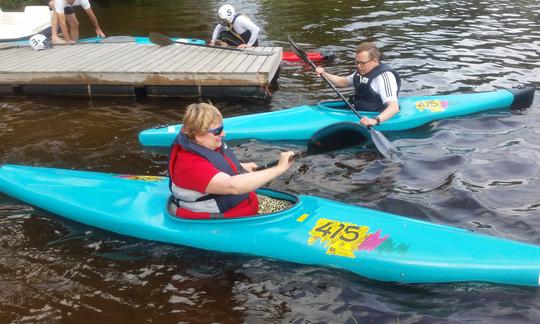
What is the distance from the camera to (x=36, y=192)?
4.73 m

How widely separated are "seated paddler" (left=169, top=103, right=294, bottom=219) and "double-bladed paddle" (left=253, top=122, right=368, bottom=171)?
200 centimetres

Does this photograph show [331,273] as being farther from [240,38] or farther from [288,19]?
[288,19]

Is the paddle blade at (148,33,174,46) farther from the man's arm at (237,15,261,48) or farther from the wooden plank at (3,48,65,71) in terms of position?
the wooden plank at (3,48,65,71)

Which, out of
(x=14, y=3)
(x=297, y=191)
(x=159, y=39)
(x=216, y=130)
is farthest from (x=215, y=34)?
(x=14, y=3)

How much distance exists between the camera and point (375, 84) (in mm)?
6113

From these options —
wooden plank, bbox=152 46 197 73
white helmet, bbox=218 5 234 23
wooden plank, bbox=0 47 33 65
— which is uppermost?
white helmet, bbox=218 5 234 23

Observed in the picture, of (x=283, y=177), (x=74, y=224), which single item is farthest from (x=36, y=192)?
(x=283, y=177)

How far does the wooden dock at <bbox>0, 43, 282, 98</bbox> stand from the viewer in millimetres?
7441

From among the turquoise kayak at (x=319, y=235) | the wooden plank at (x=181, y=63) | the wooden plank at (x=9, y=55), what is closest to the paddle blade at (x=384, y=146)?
the turquoise kayak at (x=319, y=235)

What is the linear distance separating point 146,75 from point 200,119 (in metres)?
4.28

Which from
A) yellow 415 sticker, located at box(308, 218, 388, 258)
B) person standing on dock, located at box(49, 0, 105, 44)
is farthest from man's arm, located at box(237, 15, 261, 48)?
yellow 415 sticker, located at box(308, 218, 388, 258)

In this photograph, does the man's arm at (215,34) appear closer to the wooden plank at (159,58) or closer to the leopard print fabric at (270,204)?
the wooden plank at (159,58)

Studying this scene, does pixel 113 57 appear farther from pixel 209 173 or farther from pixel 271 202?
pixel 209 173

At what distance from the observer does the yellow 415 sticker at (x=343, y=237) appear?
144 inches
